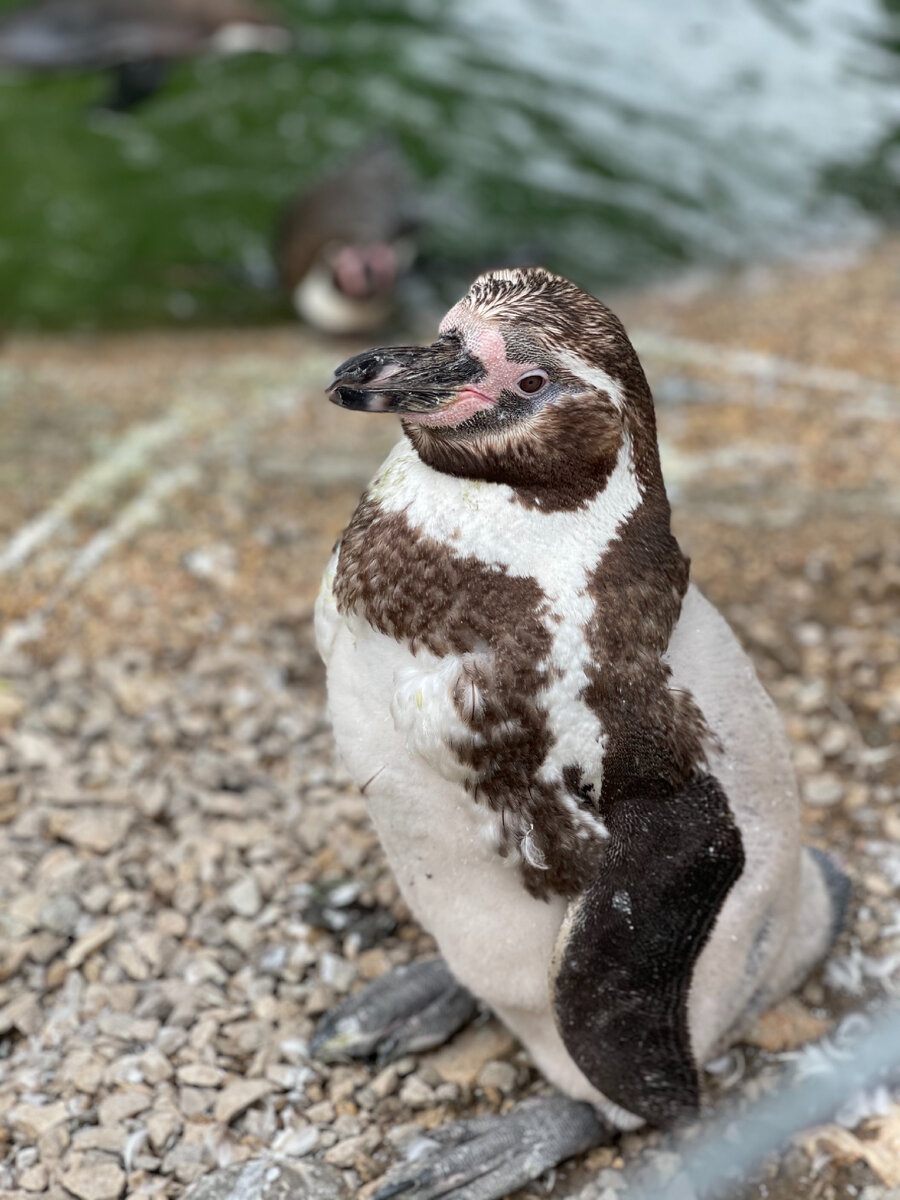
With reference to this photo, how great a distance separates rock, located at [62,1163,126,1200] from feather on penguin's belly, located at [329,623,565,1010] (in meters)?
0.62

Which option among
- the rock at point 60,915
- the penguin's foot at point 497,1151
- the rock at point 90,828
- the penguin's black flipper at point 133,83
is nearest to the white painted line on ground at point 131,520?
the rock at point 90,828

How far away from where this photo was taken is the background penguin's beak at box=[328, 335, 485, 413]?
1.63 metres

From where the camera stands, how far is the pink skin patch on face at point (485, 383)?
165 centimetres

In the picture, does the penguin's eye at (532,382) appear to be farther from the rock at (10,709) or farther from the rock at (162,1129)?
the rock at (10,709)

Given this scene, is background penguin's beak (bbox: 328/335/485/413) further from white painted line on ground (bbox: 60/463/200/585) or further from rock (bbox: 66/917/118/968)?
white painted line on ground (bbox: 60/463/200/585)

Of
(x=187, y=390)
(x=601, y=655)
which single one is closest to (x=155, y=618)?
(x=187, y=390)

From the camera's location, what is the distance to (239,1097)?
213 centimetres

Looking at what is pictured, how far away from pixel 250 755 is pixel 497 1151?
1.14 m

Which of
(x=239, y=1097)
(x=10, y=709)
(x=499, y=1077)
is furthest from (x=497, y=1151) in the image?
(x=10, y=709)

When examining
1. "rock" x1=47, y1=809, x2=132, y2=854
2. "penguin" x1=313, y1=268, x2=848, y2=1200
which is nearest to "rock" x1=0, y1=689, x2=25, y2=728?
"rock" x1=47, y1=809, x2=132, y2=854

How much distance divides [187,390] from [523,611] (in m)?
3.17

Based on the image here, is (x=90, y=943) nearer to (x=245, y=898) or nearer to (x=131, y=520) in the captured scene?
(x=245, y=898)

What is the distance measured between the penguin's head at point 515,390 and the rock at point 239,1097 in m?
1.13

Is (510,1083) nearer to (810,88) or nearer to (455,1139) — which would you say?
(455,1139)
